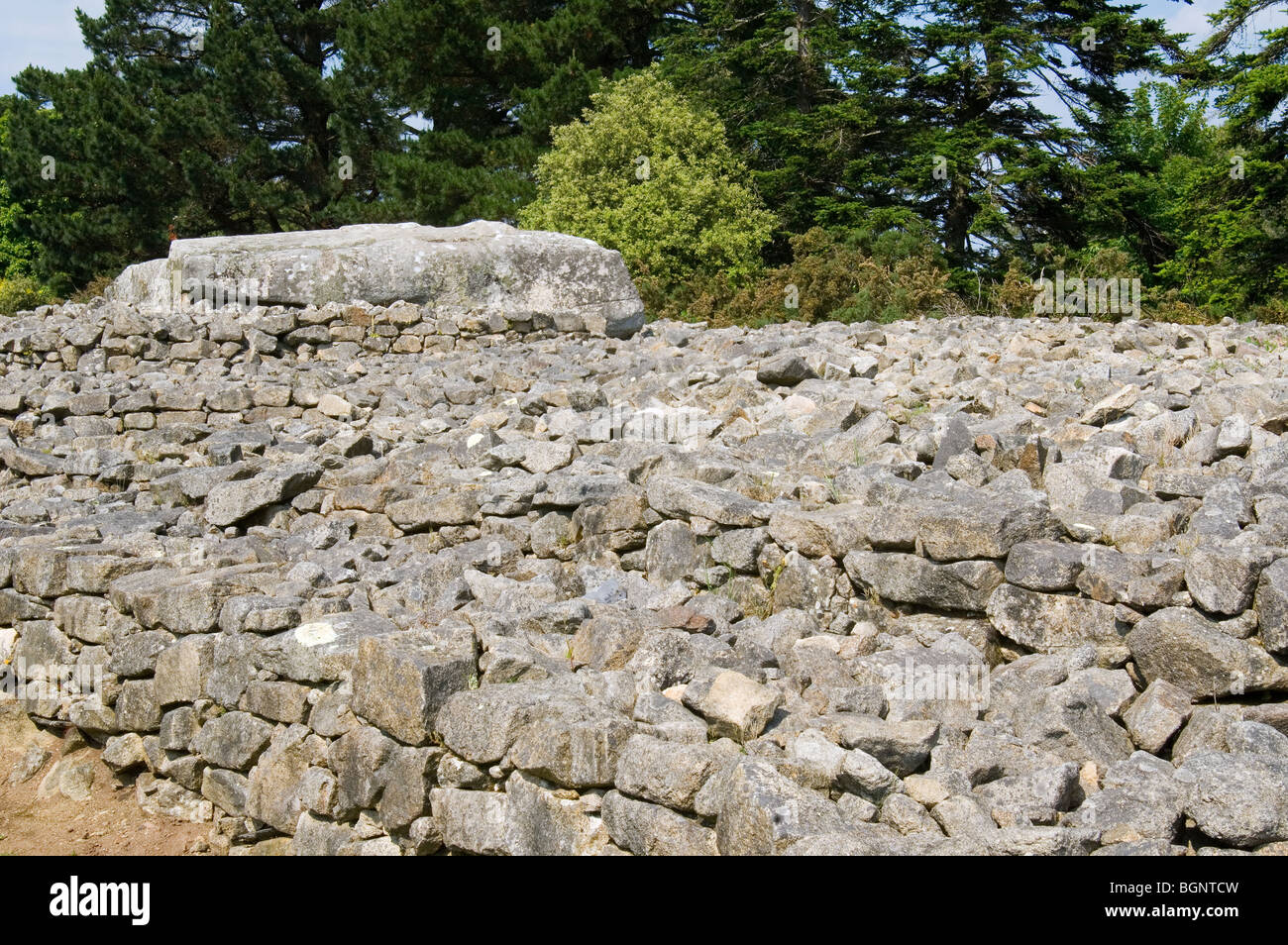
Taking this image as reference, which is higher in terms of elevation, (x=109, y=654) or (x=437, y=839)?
(x=109, y=654)

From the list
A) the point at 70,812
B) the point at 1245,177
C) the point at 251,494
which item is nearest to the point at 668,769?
the point at 70,812

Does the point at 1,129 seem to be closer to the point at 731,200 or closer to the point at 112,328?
the point at 731,200

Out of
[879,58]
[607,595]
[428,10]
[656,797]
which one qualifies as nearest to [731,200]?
[879,58]

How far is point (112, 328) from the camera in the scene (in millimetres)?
8594

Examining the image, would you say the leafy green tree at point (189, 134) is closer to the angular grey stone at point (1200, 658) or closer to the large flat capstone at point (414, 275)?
the large flat capstone at point (414, 275)

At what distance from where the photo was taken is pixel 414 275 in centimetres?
899

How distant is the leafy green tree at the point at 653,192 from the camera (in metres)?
15.3

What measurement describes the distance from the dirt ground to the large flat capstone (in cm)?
496

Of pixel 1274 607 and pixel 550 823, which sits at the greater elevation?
pixel 1274 607

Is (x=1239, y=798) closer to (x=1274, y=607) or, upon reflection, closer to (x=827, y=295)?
(x=1274, y=607)

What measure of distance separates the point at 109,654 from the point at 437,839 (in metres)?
1.97

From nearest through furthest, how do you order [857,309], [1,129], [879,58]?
[857,309] → [879,58] → [1,129]

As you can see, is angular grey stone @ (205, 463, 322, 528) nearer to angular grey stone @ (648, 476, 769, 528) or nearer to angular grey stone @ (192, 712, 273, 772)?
angular grey stone @ (192, 712, 273, 772)

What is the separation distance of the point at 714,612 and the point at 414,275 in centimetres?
618
